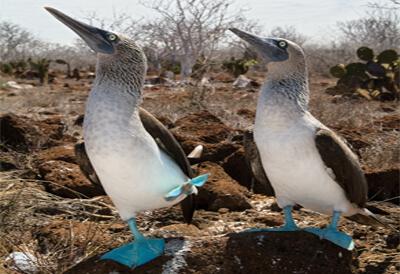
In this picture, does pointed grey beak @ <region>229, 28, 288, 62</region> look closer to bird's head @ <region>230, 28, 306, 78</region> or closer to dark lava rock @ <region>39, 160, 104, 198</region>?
bird's head @ <region>230, 28, 306, 78</region>

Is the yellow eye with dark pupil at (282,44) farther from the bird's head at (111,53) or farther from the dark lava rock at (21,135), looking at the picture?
the dark lava rock at (21,135)

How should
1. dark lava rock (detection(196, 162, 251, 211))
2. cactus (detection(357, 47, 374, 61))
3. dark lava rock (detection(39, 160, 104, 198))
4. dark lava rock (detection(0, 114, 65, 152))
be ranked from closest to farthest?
dark lava rock (detection(196, 162, 251, 211)) → dark lava rock (detection(39, 160, 104, 198)) → dark lava rock (detection(0, 114, 65, 152)) → cactus (detection(357, 47, 374, 61))

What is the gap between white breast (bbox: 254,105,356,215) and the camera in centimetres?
233

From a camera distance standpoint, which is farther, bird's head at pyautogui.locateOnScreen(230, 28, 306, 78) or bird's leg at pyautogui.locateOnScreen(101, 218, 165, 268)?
bird's head at pyautogui.locateOnScreen(230, 28, 306, 78)

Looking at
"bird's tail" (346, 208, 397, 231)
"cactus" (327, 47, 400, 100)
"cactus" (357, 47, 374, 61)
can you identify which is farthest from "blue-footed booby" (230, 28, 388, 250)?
"cactus" (357, 47, 374, 61)

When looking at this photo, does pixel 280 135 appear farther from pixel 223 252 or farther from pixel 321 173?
pixel 223 252

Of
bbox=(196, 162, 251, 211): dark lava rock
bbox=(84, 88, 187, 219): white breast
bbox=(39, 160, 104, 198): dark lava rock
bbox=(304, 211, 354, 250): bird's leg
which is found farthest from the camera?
bbox=(39, 160, 104, 198): dark lava rock

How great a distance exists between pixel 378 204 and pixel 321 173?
150 centimetres

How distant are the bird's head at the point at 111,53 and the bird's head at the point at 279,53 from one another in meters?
0.42

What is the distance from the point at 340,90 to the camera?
34.6 feet

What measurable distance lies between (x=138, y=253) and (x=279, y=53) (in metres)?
0.92

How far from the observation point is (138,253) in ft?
7.84

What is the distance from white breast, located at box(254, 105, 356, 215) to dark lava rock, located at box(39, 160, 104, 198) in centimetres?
165

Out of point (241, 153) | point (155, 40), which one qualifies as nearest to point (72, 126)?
point (241, 153)
